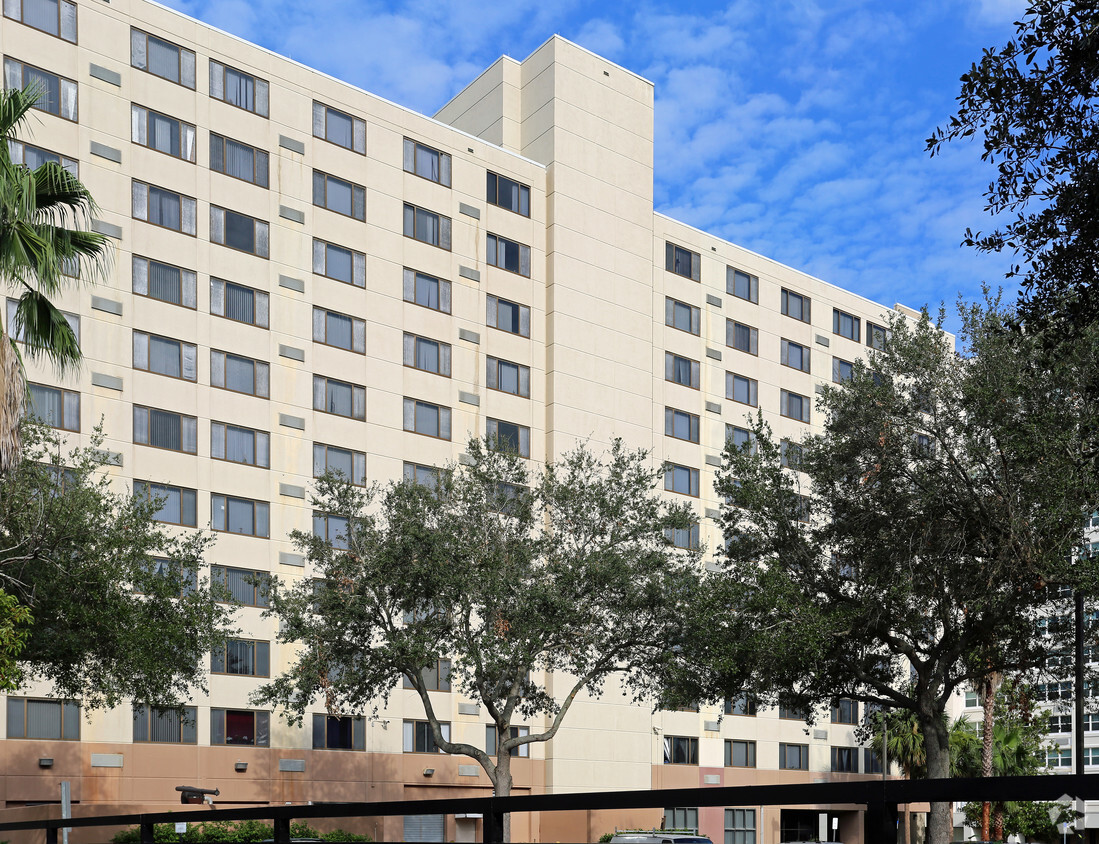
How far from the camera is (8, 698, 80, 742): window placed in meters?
46.4

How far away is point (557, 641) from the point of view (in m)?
40.9

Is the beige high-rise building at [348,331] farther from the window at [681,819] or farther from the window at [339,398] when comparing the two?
the window at [681,819]

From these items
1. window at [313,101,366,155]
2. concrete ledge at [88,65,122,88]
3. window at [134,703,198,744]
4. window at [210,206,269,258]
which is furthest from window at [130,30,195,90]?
window at [134,703,198,744]

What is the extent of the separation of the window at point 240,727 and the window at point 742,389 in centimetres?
3217

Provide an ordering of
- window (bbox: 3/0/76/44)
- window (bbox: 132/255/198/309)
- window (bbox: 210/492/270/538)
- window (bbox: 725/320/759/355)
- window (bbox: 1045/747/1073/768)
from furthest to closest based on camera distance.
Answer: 1. window (bbox: 1045/747/1073/768)
2. window (bbox: 725/320/759/355)
3. window (bbox: 210/492/270/538)
4. window (bbox: 132/255/198/309)
5. window (bbox: 3/0/76/44)

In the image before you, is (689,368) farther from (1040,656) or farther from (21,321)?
(21,321)

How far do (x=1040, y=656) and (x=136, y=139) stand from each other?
38220mm

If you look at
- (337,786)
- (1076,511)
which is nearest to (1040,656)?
(1076,511)

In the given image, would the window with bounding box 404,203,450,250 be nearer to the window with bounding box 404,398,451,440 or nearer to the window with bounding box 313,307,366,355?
the window with bounding box 313,307,366,355

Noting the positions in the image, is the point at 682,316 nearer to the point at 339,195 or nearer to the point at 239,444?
the point at 339,195

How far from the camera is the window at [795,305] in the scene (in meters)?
76.9

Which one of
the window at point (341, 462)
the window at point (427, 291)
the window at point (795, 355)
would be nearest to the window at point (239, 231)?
the window at point (427, 291)

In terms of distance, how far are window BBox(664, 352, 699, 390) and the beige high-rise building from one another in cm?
14

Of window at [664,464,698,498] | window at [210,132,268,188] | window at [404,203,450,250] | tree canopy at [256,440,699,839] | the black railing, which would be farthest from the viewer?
window at [664,464,698,498]
